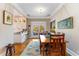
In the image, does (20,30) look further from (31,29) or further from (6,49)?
(6,49)

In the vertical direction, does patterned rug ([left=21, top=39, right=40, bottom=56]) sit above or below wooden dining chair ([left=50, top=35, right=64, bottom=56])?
below

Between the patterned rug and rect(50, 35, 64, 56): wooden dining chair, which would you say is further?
the patterned rug

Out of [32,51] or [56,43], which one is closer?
[56,43]

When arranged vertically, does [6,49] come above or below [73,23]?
below

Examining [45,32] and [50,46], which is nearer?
[50,46]

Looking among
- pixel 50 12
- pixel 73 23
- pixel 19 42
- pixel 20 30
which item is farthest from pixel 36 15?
pixel 73 23

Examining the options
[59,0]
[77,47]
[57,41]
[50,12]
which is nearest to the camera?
[59,0]

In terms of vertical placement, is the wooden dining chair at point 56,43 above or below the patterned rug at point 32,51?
above

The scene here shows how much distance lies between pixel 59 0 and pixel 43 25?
476 centimetres

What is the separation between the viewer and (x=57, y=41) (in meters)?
3.65

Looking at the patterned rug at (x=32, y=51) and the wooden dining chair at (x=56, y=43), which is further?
the patterned rug at (x=32, y=51)

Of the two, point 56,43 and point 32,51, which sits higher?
point 56,43

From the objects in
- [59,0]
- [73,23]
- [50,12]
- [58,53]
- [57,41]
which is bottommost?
[58,53]

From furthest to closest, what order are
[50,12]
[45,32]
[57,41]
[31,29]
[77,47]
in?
[50,12]
[31,29]
[45,32]
[77,47]
[57,41]
